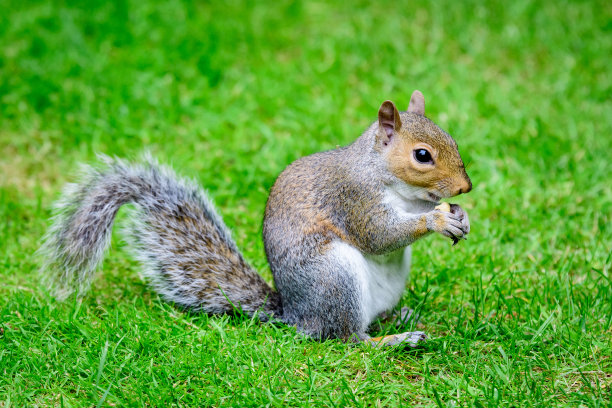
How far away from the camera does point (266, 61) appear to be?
5168 millimetres

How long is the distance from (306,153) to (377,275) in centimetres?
159

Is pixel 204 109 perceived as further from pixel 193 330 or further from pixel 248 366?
pixel 248 366

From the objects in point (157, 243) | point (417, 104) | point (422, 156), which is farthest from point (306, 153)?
point (422, 156)

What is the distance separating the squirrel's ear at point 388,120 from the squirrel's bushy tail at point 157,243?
0.83 meters

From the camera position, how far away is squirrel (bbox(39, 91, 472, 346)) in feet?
8.43

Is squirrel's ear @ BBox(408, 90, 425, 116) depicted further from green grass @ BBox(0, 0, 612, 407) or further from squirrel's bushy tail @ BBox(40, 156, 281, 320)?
squirrel's bushy tail @ BBox(40, 156, 281, 320)

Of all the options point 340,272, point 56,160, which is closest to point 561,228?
point 340,272

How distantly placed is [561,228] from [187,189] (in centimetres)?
193

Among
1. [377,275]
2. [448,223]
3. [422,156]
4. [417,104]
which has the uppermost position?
[417,104]

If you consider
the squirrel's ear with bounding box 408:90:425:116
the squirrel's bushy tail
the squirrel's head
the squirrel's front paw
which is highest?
the squirrel's ear with bounding box 408:90:425:116

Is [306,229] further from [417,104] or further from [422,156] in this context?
[417,104]

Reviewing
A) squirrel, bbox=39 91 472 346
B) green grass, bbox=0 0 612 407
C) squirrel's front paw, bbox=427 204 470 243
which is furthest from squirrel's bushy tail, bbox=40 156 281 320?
squirrel's front paw, bbox=427 204 470 243

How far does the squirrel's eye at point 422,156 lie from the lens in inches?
99.6

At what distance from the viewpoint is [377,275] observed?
2709mm
